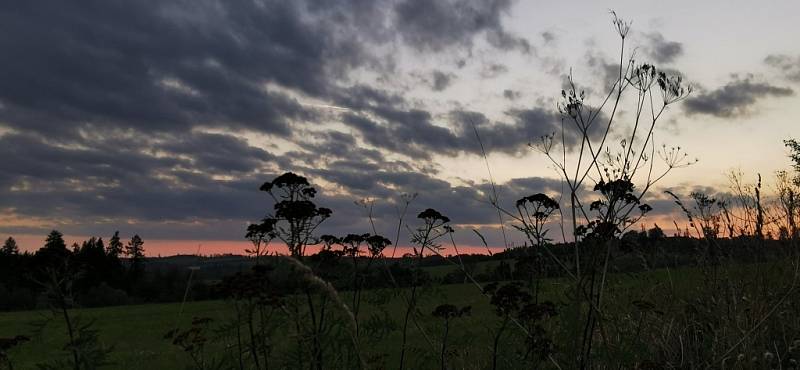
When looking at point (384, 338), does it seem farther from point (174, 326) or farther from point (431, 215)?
point (174, 326)

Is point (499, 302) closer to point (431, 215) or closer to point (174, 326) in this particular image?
point (431, 215)

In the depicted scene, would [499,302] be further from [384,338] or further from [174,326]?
[174,326]

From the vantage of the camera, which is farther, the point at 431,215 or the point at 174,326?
the point at 174,326

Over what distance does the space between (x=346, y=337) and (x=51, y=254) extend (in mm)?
2663

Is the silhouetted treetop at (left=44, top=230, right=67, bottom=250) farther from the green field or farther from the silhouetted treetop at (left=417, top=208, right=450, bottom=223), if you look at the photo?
the silhouetted treetop at (left=417, top=208, right=450, bottom=223)

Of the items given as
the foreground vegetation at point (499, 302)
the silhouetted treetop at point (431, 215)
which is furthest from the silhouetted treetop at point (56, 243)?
the silhouetted treetop at point (431, 215)

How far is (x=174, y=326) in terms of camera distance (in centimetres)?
1636

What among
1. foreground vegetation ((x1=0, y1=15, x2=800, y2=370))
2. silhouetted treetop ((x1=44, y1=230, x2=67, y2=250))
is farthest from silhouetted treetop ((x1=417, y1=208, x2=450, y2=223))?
silhouetted treetop ((x1=44, y1=230, x2=67, y2=250))

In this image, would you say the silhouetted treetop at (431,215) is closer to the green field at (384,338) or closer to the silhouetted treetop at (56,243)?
the green field at (384,338)

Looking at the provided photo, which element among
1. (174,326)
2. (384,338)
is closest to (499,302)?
(384,338)

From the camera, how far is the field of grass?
6582 millimetres

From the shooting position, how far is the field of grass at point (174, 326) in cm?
658

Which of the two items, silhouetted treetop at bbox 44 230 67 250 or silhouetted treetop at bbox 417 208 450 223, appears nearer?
silhouetted treetop at bbox 44 230 67 250

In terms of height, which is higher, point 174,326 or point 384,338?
point 384,338
